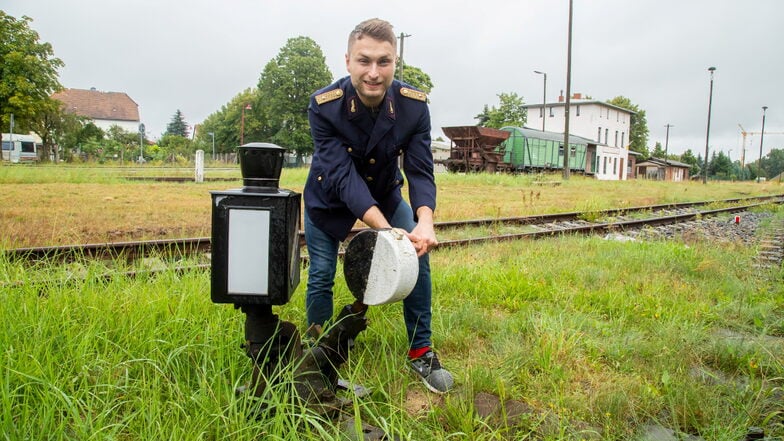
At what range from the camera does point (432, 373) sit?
2486mm

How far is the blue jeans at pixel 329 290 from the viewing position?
8.63 feet

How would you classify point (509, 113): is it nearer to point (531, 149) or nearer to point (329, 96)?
point (531, 149)

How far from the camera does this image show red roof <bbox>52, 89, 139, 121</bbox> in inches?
2921

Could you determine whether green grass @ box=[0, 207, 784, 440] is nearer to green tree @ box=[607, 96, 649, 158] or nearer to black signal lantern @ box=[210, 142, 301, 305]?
black signal lantern @ box=[210, 142, 301, 305]

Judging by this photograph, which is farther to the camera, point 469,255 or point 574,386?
point 469,255

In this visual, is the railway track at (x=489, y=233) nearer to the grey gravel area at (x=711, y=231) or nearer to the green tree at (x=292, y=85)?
the grey gravel area at (x=711, y=231)

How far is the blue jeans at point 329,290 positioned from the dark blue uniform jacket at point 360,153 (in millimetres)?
79

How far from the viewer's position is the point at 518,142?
113 ft

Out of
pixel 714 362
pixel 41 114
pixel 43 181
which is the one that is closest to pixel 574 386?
pixel 714 362

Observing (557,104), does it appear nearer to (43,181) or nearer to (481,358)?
(43,181)

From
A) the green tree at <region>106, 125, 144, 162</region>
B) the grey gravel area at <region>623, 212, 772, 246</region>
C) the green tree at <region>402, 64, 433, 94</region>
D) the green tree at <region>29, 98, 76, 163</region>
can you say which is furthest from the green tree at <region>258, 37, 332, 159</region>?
the grey gravel area at <region>623, 212, 772, 246</region>

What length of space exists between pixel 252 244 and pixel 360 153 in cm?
96

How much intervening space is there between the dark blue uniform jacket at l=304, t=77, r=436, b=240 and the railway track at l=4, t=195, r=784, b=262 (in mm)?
2302

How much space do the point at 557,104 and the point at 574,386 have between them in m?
68.5
